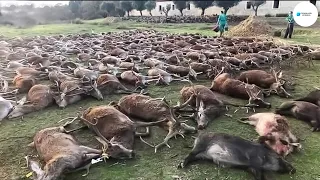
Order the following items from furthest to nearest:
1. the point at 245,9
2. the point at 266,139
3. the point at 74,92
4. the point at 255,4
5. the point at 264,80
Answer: the point at 245,9 → the point at 255,4 → the point at 264,80 → the point at 74,92 → the point at 266,139

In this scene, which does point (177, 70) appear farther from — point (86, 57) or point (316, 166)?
point (316, 166)

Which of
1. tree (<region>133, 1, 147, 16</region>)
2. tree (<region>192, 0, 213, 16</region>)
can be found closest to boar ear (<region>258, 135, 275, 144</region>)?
tree (<region>192, 0, 213, 16</region>)

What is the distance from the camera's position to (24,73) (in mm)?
Result: 9188

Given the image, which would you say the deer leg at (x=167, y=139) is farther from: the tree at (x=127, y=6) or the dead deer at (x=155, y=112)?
the tree at (x=127, y=6)

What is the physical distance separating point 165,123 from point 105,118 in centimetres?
94

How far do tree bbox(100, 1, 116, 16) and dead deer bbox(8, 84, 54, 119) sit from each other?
87.8 ft

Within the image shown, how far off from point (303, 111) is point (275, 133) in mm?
1353

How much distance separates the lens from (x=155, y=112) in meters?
5.93

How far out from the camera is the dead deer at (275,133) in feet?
16.2


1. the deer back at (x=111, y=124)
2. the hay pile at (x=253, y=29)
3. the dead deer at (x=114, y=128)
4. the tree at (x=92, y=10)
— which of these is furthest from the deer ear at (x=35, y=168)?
the tree at (x=92, y=10)

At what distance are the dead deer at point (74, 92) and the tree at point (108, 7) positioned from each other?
2636 cm

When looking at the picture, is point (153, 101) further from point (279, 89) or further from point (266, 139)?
point (279, 89)

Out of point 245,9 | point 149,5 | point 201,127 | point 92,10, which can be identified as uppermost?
point 149,5

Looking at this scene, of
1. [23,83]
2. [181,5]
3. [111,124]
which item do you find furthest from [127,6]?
[111,124]
